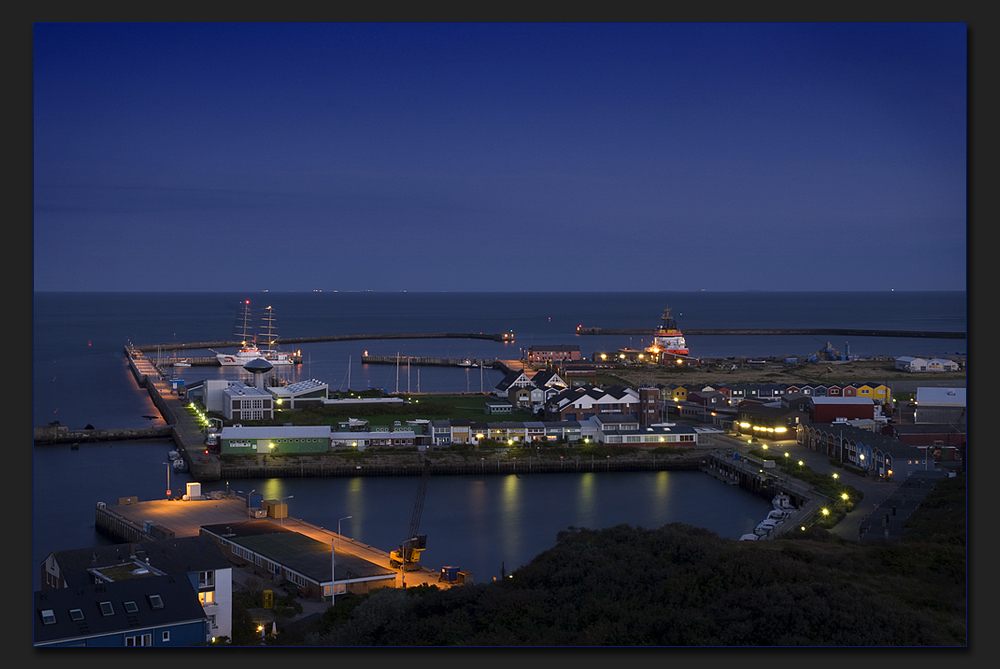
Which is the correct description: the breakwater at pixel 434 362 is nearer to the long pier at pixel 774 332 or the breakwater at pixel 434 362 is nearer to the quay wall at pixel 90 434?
the quay wall at pixel 90 434

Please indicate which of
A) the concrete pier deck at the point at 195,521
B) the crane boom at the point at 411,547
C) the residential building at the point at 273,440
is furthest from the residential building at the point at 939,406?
the concrete pier deck at the point at 195,521

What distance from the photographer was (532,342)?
119 feet

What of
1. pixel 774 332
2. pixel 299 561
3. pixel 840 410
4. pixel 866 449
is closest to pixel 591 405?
pixel 840 410

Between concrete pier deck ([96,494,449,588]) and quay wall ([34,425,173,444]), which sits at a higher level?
quay wall ([34,425,173,444])

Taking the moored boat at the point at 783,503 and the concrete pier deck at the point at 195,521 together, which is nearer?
the concrete pier deck at the point at 195,521

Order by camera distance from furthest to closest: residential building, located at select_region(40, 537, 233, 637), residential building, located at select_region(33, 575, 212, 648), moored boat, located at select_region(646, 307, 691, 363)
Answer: moored boat, located at select_region(646, 307, 691, 363) → residential building, located at select_region(40, 537, 233, 637) → residential building, located at select_region(33, 575, 212, 648)

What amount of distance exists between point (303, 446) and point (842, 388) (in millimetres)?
9969

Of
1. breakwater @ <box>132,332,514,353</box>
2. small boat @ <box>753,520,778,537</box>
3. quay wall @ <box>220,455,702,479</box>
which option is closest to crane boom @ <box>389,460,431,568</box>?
quay wall @ <box>220,455,702,479</box>

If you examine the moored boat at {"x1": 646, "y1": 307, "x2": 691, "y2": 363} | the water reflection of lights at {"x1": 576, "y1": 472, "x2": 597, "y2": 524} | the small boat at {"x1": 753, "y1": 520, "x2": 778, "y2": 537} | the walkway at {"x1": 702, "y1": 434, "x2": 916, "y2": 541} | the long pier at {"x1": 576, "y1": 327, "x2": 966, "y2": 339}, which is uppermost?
the long pier at {"x1": 576, "y1": 327, "x2": 966, "y2": 339}

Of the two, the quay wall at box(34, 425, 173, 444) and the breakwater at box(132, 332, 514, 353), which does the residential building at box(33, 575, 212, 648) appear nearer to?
the quay wall at box(34, 425, 173, 444)

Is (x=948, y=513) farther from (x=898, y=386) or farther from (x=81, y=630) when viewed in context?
(x=898, y=386)

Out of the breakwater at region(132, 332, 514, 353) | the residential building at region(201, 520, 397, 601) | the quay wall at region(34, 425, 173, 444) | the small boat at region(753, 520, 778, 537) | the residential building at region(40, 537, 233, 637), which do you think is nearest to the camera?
the residential building at region(40, 537, 233, 637)

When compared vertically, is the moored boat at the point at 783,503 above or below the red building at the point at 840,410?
below

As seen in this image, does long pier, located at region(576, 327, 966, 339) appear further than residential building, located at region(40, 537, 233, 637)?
Yes
